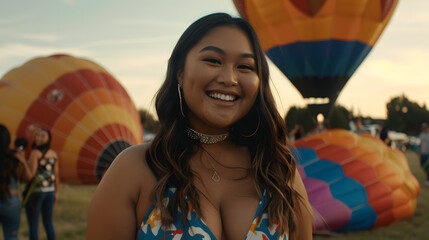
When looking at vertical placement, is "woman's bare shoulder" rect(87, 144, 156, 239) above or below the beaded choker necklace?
below

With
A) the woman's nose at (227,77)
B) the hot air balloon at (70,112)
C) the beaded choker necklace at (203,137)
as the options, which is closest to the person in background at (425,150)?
the hot air balloon at (70,112)

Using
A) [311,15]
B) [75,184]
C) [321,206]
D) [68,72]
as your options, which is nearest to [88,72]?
[68,72]

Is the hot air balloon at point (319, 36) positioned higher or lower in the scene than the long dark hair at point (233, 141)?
higher

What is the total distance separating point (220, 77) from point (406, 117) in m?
55.5

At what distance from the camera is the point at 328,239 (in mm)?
5535

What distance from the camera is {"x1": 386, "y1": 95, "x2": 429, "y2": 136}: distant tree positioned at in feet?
163

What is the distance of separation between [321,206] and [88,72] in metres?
6.08

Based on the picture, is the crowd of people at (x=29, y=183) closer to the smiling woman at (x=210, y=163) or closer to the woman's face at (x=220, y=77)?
the smiling woman at (x=210, y=163)

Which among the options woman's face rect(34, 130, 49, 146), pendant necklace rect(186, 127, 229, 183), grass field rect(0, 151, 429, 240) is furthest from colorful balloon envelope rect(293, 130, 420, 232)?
pendant necklace rect(186, 127, 229, 183)

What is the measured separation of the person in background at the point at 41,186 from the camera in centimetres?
466

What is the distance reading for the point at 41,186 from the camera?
471 cm

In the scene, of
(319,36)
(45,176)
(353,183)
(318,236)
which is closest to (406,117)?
(319,36)

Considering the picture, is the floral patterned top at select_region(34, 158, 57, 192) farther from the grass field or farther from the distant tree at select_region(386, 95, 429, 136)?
the distant tree at select_region(386, 95, 429, 136)

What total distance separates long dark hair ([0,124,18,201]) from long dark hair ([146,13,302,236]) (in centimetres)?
324
